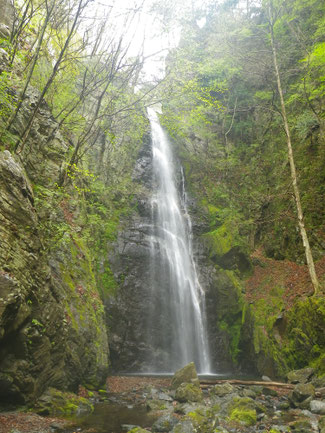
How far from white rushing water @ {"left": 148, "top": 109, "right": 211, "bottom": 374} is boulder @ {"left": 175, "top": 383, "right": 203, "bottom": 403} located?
442cm

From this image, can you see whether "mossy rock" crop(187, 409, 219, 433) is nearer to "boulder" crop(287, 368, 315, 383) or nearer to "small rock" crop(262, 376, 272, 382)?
→ "boulder" crop(287, 368, 315, 383)

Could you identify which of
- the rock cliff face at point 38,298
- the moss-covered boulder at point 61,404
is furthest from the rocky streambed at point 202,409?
the rock cliff face at point 38,298

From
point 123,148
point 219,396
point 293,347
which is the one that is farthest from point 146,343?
point 123,148

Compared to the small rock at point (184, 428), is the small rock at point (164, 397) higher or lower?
lower

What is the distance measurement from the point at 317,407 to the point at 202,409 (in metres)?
2.37

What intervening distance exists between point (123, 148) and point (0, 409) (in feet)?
50.2

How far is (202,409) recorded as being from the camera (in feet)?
18.5

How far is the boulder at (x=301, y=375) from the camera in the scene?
26.2 feet

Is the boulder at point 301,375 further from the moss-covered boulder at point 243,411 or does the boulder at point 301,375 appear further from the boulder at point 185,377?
the boulder at point 185,377

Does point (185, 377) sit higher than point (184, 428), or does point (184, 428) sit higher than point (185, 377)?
point (185, 377)

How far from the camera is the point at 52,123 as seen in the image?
9117mm

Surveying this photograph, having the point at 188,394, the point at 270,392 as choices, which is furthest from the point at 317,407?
the point at 188,394

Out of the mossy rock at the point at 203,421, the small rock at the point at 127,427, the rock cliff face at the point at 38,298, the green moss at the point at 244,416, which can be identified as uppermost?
the rock cliff face at the point at 38,298

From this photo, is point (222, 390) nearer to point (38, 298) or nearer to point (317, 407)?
point (317, 407)
